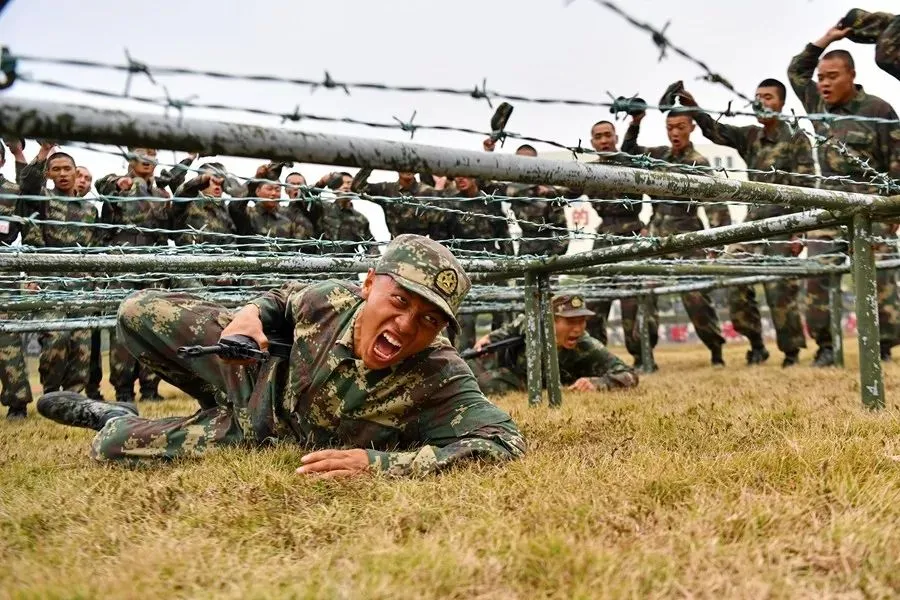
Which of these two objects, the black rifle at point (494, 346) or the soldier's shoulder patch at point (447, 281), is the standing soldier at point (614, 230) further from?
the soldier's shoulder patch at point (447, 281)

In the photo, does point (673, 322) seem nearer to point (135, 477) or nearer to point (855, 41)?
point (855, 41)

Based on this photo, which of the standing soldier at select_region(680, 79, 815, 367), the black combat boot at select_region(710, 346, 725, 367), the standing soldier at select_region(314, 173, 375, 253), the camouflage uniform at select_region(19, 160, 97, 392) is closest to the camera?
the camouflage uniform at select_region(19, 160, 97, 392)

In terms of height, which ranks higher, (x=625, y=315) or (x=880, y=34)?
(x=880, y=34)

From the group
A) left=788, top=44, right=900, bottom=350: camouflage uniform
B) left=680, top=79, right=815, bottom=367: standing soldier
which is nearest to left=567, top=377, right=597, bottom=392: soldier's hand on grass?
left=788, top=44, right=900, bottom=350: camouflage uniform

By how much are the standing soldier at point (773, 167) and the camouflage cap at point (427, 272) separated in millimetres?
4965

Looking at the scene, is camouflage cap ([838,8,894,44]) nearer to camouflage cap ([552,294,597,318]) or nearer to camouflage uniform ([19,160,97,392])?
camouflage cap ([552,294,597,318])

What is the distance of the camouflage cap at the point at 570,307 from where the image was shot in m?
5.68

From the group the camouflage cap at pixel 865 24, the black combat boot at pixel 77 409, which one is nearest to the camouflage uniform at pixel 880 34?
the camouflage cap at pixel 865 24

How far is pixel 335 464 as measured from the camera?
242 cm

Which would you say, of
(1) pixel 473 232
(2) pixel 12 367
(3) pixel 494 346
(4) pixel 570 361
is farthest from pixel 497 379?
(2) pixel 12 367

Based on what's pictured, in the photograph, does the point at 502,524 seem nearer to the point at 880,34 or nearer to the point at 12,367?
the point at 880,34

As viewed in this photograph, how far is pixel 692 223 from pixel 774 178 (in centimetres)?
121

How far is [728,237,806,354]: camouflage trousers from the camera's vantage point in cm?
756

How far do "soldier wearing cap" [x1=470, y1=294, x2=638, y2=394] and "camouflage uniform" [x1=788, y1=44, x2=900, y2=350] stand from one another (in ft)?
5.53
